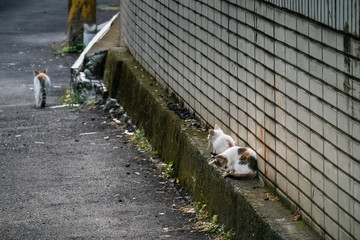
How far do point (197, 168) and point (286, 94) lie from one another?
187 centimetres

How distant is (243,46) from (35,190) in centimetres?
278

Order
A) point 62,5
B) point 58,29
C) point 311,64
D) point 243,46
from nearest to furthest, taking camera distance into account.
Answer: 1. point 311,64
2. point 243,46
3. point 58,29
4. point 62,5

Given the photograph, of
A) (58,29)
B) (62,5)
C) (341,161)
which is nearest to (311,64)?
(341,161)

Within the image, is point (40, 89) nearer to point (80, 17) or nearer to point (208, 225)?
point (80, 17)

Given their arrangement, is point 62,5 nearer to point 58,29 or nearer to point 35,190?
point 58,29

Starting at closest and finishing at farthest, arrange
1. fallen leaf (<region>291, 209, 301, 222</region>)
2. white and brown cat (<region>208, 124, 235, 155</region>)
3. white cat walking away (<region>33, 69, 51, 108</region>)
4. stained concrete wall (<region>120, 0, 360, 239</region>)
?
1. stained concrete wall (<region>120, 0, 360, 239</region>)
2. fallen leaf (<region>291, 209, 301, 222</region>)
3. white and brown cat (<region>208, 124, 235, 155</region>)
4. white cat walking away (<region>33, 69, 51, 108</region>)

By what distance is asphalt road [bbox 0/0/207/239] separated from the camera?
24.3ft

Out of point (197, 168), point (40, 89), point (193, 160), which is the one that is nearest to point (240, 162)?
point (197, 168)

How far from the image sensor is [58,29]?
82.6 feet

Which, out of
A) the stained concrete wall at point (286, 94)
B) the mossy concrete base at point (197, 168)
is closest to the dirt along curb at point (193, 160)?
the mossy concrete base at point (197, 168)

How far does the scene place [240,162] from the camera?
6766 mm

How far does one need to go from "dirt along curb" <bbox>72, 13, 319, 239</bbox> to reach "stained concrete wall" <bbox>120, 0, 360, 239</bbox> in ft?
0.49

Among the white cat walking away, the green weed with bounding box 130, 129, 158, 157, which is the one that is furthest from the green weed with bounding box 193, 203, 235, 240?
the white cat walking away

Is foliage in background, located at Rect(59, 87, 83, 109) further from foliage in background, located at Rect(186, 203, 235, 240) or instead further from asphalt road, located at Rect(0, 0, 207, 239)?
foliage in background, located at Rect(186, 203, 235, 240)
